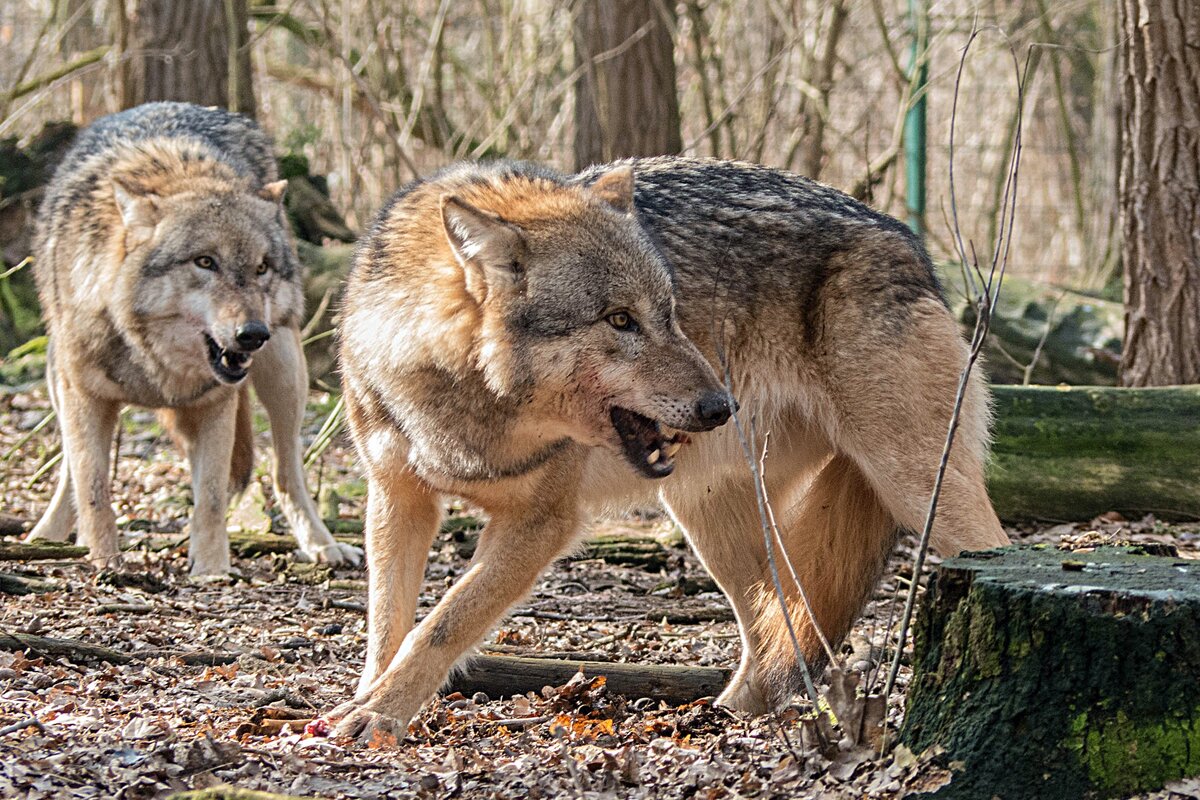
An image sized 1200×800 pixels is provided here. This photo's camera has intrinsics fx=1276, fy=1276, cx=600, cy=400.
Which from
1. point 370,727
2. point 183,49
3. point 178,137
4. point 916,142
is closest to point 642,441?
point 370,727

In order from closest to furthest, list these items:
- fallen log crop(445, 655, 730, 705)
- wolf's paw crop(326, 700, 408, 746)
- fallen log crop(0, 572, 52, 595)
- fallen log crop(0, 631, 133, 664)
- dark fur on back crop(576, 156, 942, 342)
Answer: wolf's paw crop(326, 700, 408, 746), fallen log crop(445, 655, 730, 705), fallen log crop(0, 631, 133, 664), dark fur on back crop(576, 156, 942, 342), fallen log crop(0, 572, 52, 595)

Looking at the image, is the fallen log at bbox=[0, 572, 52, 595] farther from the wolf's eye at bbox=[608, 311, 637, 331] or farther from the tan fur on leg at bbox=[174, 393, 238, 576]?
the wolf's eye at bbox=[608, 311, 637, 331]

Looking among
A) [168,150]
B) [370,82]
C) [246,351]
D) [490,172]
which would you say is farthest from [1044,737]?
[370,82]

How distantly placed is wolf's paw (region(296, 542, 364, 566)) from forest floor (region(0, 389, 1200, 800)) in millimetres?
168

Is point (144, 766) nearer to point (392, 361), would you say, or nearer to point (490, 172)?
point (392, 361)

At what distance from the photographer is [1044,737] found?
2.67m

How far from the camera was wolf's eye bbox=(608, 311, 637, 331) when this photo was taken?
3.80m

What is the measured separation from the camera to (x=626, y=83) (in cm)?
873

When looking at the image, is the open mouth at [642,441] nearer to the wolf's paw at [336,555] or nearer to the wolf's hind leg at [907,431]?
the wolf's hind leg at [907,431]

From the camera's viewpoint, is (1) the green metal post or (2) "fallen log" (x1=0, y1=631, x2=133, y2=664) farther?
(1) the green metal post

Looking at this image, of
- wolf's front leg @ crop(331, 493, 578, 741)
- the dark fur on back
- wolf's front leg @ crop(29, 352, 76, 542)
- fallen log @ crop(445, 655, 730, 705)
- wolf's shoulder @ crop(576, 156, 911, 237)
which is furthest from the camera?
wolf's front leg @ crop(29, 352, 76, 542)

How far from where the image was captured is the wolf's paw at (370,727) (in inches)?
139

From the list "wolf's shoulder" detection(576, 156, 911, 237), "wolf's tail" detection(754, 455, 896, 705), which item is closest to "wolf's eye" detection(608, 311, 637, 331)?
"wolf's shoulder" detection(576, 156, 911, 237)

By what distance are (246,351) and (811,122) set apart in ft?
20.8
